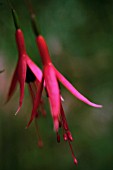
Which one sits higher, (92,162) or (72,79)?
(72,79)

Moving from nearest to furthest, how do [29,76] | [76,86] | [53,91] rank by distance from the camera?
[53,91] < [29,76] < [76,86]

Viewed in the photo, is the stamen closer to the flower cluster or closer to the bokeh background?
the flower cluster

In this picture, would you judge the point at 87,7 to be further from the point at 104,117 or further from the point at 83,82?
the point at 104,117

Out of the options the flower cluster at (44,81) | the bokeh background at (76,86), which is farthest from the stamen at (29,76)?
the bokeh background at (76,86)

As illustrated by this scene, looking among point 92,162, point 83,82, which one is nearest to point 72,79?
point 83,82

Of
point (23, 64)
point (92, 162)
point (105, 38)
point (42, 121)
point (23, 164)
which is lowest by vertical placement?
point (92, 162)

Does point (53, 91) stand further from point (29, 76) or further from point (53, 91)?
point (29, 76)

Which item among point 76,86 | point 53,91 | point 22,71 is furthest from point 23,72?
point 76,86
